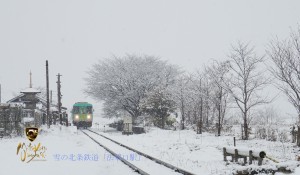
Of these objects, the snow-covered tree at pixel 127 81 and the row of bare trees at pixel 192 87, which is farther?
the snow-covered tree at pixel 127 81

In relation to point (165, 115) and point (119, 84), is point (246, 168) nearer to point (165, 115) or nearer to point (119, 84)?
point (165, 115)

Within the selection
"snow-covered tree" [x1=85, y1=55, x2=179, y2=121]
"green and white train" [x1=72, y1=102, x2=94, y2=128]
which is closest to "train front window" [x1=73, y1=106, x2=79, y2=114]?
"green and white train" [x1=72, y1=102, x2=94, y2=128]

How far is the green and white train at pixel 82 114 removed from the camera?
1969 inches

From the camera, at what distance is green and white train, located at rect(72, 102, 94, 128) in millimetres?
50000

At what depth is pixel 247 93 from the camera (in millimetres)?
25656

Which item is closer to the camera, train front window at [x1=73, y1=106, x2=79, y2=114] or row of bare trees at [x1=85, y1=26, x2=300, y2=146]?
row of bare trees at [x1=85, y1=26, x2=300, y2=146]

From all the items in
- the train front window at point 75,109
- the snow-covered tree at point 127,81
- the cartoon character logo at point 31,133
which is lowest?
the cartoon character logo at point 31,133

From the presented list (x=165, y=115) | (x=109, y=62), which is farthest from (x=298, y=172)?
(x=109, y=62)

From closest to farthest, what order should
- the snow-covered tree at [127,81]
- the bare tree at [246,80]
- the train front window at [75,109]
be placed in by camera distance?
the bare tree at [246,80] < the snow-covered tree at [127,81] < the train front window at [75,109]

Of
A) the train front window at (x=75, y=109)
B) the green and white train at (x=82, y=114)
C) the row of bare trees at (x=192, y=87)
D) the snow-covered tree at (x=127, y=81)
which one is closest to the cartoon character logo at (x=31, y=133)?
the row of bare trees at (x=192, y=87)

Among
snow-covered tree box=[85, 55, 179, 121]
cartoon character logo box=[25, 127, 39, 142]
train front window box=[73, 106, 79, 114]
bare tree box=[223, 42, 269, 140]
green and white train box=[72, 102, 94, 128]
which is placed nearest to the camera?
cartoon character logo box=[25, 127, 39, 142]

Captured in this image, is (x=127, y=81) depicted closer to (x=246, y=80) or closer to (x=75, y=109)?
(x=75, y=109)

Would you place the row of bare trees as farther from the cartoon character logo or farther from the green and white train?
the cartoon character logo

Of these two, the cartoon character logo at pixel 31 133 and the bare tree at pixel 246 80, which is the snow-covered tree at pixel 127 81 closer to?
the bare tree at pixel 246 80
